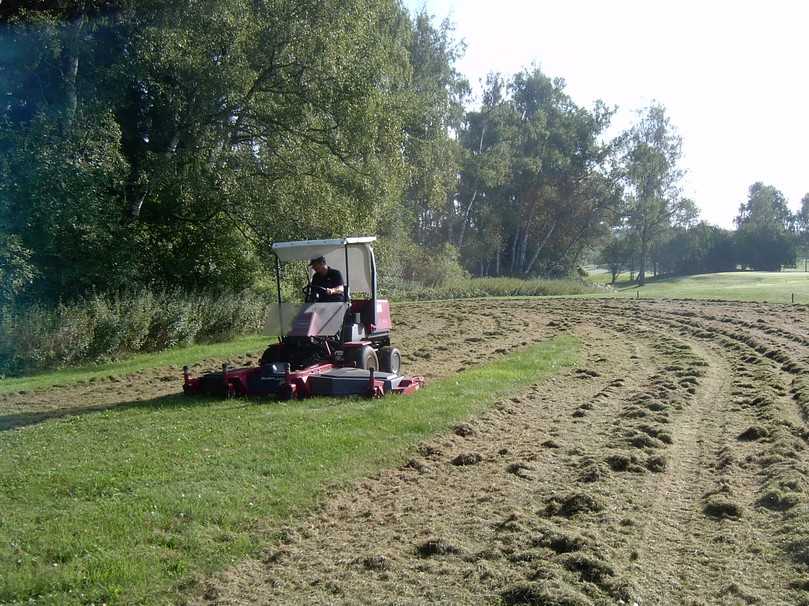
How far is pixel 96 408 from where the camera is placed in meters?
10.7

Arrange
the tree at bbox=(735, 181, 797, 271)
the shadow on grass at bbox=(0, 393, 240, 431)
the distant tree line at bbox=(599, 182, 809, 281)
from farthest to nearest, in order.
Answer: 1. the tree at bbox=(735, 181, 797, 271)
2. the distant tree line at bbox=(599, 182, 809, 281)
3. the shadow on grass at bbox=(0, 393, 240, 431)

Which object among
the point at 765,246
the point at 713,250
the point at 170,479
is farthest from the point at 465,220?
the point at 170,479

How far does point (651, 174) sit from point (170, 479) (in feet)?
205

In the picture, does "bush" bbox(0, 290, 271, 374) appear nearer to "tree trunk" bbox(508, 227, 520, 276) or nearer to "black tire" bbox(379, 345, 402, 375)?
"black tire" bbox(379, 345, 402, 375)

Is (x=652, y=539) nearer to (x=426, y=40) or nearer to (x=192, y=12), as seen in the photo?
(x=192, y=12)

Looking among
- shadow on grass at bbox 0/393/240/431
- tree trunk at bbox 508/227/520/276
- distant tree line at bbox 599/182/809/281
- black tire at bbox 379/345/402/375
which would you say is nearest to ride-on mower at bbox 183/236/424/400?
black tire at bbox 379/345/402/375

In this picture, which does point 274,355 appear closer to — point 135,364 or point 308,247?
point 308,247

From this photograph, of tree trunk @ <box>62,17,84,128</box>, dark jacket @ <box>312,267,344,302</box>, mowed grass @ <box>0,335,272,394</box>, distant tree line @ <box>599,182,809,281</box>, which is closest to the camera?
dark jacket @ <box>312,267,344,302</box>

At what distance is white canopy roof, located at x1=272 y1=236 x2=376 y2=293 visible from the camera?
1140 centimetres

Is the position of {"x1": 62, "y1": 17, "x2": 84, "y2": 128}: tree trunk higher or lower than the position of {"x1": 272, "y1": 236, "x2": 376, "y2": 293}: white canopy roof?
higher

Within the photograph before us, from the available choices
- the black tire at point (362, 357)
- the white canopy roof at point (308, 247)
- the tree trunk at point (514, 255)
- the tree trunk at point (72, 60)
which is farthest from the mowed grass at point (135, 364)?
the tree trunk at point (514, 255)

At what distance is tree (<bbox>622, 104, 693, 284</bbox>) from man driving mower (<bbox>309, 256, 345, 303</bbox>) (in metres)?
54.2

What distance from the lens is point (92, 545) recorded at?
5.27m

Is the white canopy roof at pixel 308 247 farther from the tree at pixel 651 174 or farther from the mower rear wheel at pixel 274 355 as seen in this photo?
the tree at pixel 651 174
